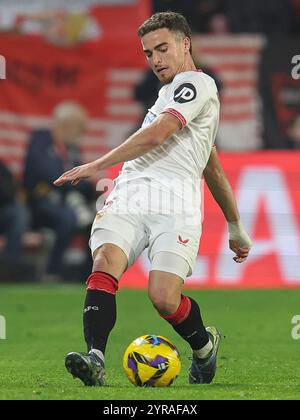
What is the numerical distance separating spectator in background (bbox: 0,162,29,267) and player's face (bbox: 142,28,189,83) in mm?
7929

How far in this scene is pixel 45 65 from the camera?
16.0m

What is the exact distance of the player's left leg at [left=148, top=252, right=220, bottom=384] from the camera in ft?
22.6

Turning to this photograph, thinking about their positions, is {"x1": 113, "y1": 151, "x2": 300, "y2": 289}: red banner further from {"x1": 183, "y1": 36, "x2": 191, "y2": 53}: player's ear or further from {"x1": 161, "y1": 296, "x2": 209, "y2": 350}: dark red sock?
{"x1": 183, "y1": 36, "x2": 191, "y2": 53}: player's ear

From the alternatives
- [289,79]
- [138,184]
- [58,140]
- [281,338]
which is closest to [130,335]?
[281,338]

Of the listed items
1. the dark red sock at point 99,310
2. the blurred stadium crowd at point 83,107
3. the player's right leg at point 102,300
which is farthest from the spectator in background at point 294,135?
the dark red sock at point 99,310

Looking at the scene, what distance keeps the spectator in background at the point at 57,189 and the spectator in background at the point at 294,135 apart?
9.19 ft

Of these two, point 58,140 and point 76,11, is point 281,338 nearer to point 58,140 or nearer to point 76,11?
point 58,140

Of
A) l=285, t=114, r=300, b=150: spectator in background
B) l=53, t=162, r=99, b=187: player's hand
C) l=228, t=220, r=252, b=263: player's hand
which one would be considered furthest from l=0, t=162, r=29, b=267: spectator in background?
l=53, t=162, r=99, b=187: player's hand

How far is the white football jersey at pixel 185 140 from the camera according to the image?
7188mm

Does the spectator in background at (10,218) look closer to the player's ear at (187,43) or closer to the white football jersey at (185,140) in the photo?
the white football jersey at (185,140)

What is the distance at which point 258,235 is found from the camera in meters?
14.2

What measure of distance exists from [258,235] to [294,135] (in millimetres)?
2487

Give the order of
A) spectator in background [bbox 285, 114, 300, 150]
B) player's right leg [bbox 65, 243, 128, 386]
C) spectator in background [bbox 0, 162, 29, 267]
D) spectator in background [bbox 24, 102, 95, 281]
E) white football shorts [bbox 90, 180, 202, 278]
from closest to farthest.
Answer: player's right leg [bbox 65, 243, 128, 386]
white football shorts [bbox 90, 180, 202, 278]
spectator in background [bbox 0, 162, 29, 267]
spectator in background [bbox 24, 102, 95, 281]
spectator in background [bbox 285, 114, 300, 150]

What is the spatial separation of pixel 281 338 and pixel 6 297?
4.30 metres
